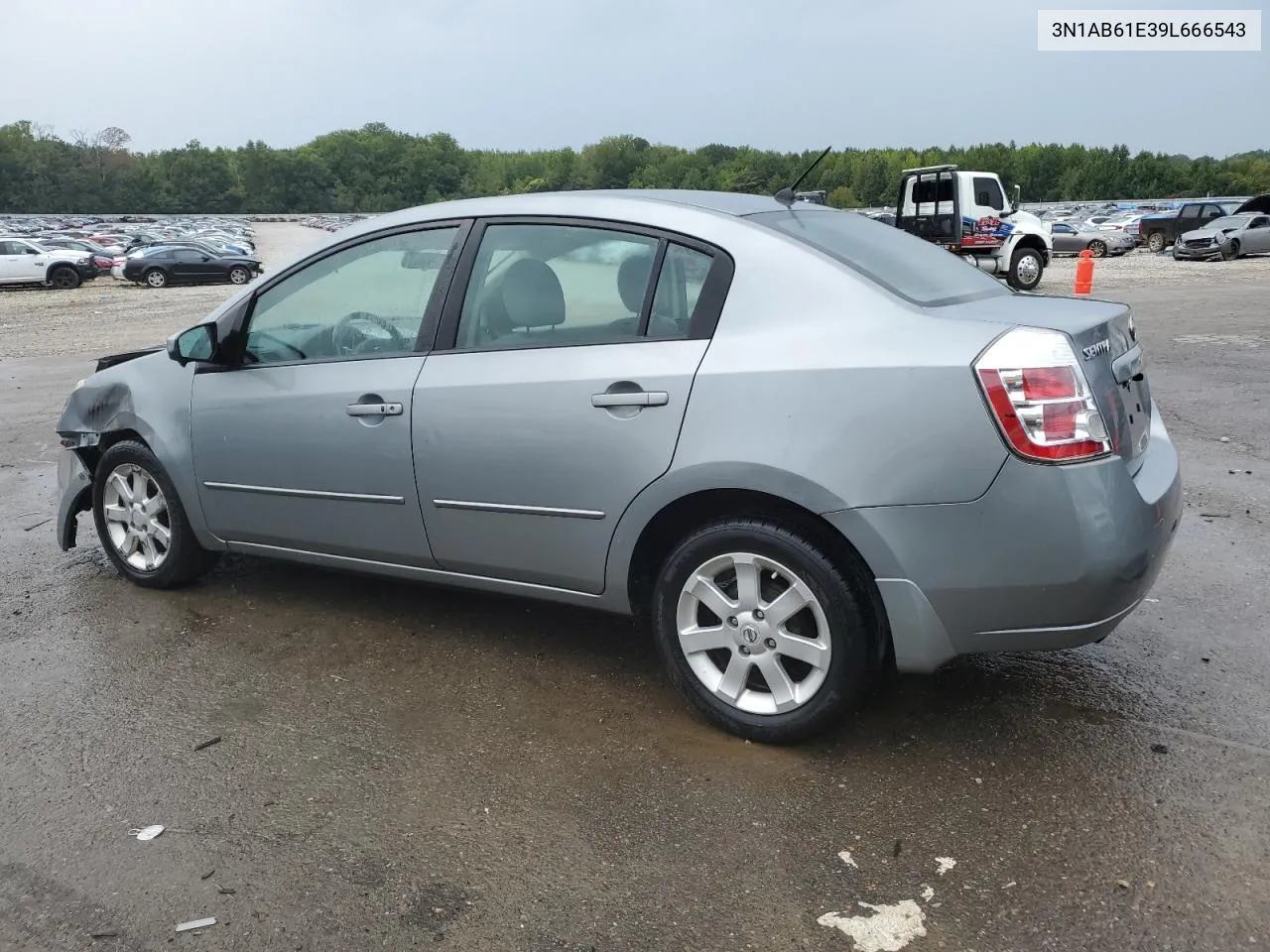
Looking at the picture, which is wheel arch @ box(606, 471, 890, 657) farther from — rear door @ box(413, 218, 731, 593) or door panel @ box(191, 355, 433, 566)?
door panel @ box(191, 355, 433, 566)

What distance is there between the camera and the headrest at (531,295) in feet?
12.1

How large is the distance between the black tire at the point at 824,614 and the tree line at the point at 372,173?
83.3 metres

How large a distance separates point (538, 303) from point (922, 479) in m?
1.49

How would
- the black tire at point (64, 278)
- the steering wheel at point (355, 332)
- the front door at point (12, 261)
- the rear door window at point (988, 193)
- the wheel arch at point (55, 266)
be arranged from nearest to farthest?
1. the steering wheel at point (355, 332)
2. the rear door window at point (988, 193)
3. the front door at point (12, 261)
4. the wheel arch at point (55, 266)
5. the black tire at point (64, 278)

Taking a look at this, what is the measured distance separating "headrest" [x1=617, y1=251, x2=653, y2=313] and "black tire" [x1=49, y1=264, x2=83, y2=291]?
34.5 metres

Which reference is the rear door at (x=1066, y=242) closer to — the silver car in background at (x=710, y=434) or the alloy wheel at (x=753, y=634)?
the silver car in background at (x=710, y=434)

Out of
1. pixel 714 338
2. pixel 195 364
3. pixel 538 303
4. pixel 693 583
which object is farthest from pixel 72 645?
pixel 714 338

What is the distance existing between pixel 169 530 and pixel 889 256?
10.8 feet

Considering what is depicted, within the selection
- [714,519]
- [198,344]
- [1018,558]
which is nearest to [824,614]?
[714,519]

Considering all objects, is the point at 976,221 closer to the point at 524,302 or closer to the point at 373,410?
the point at 524,302

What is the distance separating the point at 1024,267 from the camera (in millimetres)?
22672

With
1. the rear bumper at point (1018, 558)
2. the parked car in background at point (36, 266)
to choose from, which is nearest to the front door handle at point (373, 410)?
the rear bumper at point (1018, 558)

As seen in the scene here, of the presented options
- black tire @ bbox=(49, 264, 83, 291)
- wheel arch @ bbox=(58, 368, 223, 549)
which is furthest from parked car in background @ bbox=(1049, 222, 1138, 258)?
wheel arch @ bbox=(58, 368, 223, 549)

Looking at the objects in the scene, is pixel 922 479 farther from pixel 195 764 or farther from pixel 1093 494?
pixel 195 764
